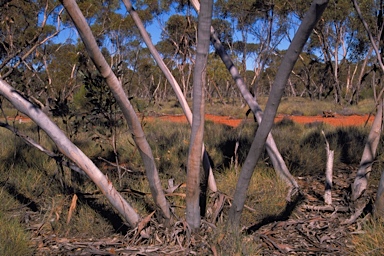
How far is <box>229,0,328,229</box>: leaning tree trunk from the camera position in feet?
7.25

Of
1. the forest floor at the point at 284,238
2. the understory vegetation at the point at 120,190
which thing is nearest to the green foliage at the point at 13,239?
the understory vegetation at the point at 120,190

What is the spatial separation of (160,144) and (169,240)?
131 inches

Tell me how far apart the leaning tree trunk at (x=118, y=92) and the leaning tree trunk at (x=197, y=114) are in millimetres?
220

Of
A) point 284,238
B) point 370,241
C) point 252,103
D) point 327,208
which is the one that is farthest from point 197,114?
point 327,208

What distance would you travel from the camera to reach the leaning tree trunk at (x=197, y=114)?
2.55 m

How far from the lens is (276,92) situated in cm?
247

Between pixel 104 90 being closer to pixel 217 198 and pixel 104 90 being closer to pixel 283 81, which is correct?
pixel 217 198

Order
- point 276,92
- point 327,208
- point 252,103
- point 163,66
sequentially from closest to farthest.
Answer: point 276,92
point 163,66
point 327,208
point 252,103

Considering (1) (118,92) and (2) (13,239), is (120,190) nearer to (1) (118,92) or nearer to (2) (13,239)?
(2) (13,239)

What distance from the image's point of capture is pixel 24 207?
3.68 metres

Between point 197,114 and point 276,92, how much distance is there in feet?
1.88

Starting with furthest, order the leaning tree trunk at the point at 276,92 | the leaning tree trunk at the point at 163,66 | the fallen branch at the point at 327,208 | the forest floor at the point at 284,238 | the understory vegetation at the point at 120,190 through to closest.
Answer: the fallen branch at the point at 327,208, the leaning tree trunk at the point at 163,66, the understory vegetation at the point at 120,190, the forest floor at the point at 284,238, the leaning tree trunk at the point at 276,92

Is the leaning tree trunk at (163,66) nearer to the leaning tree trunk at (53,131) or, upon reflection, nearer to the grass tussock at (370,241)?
the leaning tree trunk at (53,131)

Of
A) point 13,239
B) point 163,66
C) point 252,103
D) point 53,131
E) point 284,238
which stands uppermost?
point 163,66
